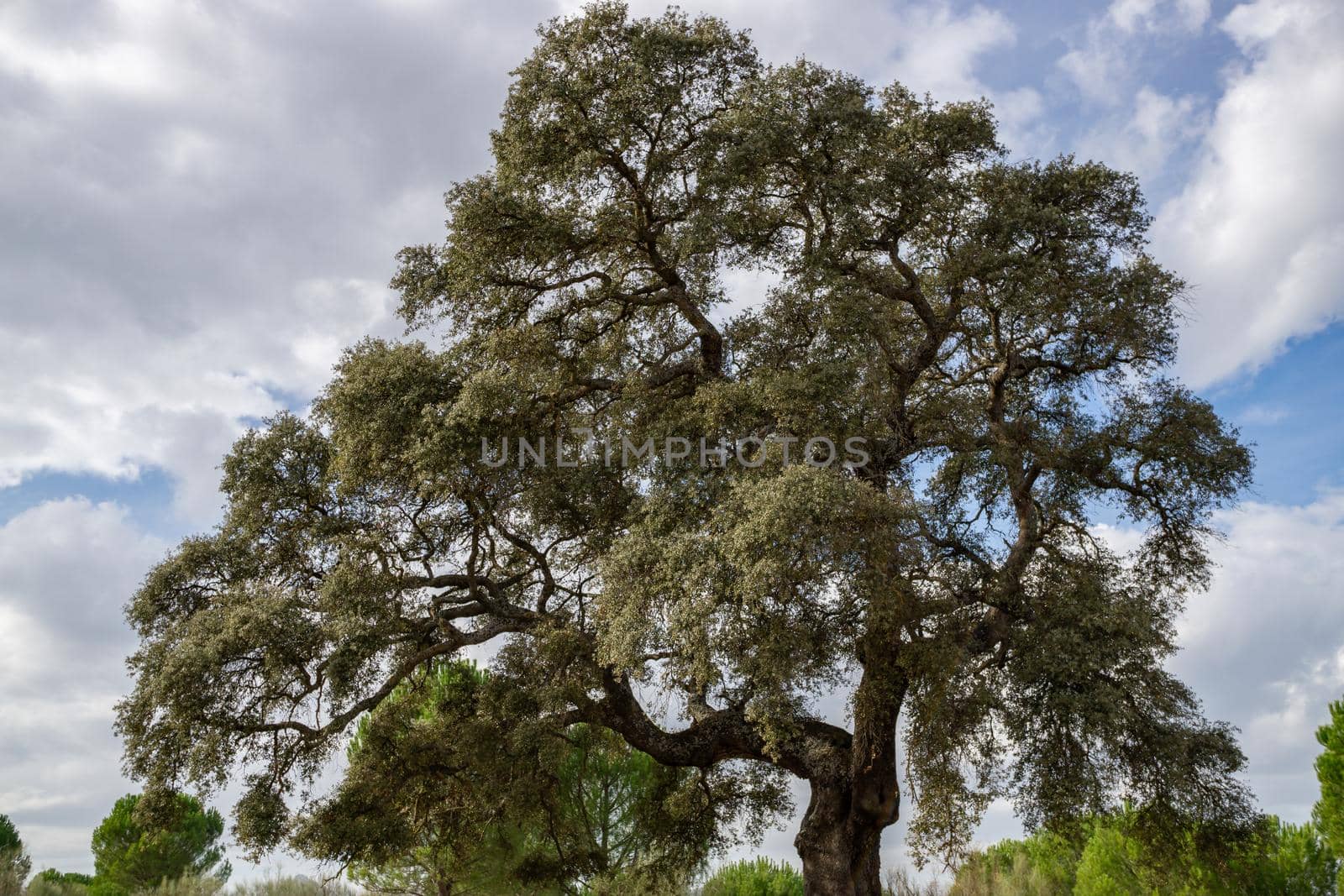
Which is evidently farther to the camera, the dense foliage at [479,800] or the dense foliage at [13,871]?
the dense foliage at [13,871]

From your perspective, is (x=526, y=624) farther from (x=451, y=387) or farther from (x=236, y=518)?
(x=236, y=518)

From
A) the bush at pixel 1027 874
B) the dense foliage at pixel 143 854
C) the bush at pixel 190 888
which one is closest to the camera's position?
the bush at pixel 190 888

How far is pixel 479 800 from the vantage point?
1702 cm

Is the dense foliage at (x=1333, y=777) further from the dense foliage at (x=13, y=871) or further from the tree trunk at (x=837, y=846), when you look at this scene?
the dense foliage at (x=13, y=871)

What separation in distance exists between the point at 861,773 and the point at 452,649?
7.06 m

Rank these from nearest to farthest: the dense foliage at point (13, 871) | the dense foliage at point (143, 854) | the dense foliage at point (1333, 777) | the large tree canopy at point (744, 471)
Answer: the large tree canopy at point (744, 471) → the dense foliage at point (1333, 777) → the dense foliage at point (13, 871) → the dense foliage at point (143, 854)

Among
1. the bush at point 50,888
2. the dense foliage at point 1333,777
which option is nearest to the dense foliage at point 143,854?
the bush at point 50,888

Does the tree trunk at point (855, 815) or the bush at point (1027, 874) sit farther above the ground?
the tree trunk at point (855, 815)

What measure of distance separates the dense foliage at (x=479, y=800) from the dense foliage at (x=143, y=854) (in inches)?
675

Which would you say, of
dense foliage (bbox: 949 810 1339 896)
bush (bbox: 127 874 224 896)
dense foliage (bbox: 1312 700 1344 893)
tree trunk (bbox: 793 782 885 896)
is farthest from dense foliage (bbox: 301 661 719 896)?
dense foliage (bbox: 1312 700 1344 893)

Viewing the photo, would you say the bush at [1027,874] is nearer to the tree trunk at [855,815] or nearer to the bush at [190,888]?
the tree trunk at [855,815]

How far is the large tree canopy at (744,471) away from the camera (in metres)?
14.5

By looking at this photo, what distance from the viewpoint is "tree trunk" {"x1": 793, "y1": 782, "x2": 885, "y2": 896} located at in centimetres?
1574

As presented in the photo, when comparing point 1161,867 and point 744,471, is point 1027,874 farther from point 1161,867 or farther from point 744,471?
point 744,471
